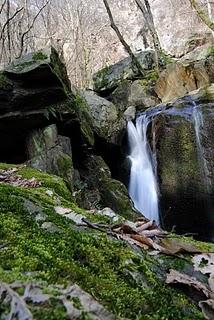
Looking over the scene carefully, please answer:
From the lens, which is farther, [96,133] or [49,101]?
[96,133]

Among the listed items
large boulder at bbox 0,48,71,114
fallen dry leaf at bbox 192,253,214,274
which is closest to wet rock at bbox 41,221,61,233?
fallen dry leaf at bbox 192,253,214,274

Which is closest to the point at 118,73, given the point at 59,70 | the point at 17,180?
the point at 59,70

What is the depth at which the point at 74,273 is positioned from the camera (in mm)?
1350

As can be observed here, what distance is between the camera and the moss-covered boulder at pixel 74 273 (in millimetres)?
1041

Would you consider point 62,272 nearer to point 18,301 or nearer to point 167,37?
point 18,301

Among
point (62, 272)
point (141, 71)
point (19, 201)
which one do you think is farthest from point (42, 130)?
point (141, 71)

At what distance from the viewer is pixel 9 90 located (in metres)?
8.28

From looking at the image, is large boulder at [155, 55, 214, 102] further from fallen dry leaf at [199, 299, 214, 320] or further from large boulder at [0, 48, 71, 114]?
fallen dry leaf at [199, 299, 214, 320]

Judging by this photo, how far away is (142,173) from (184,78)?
578cm

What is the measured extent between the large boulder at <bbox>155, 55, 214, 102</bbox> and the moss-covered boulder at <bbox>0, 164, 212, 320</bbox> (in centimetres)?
1434

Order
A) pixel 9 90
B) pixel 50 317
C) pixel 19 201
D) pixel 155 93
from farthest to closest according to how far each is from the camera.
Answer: pixel 155 93 → pixel 9 90 → pixel 19 201 → pixel 50 317

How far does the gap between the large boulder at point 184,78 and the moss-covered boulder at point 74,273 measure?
14.3 m

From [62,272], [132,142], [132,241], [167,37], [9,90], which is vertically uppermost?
[167,37]

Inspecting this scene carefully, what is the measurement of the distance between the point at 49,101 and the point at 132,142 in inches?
172
